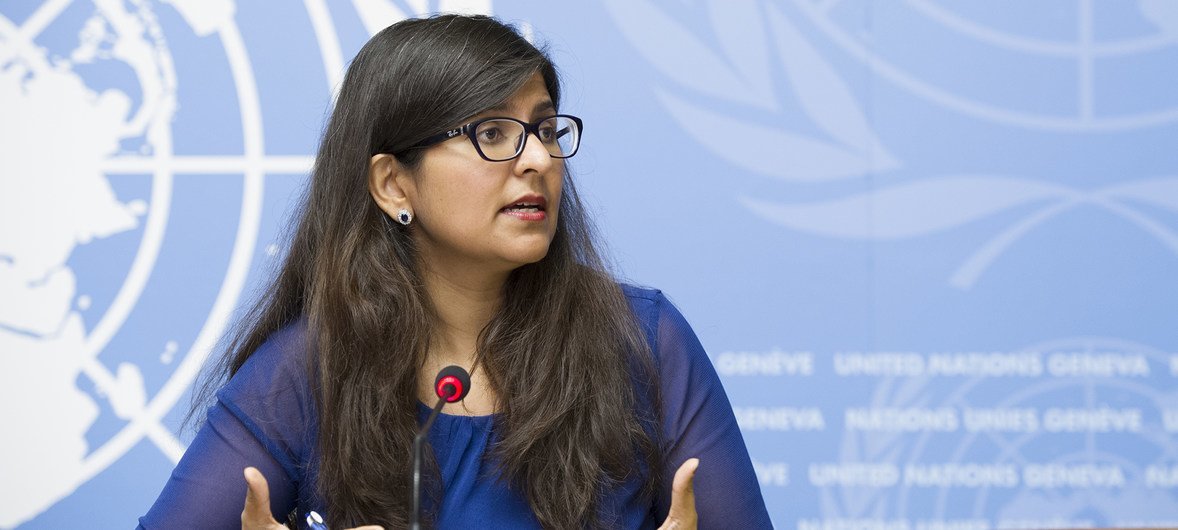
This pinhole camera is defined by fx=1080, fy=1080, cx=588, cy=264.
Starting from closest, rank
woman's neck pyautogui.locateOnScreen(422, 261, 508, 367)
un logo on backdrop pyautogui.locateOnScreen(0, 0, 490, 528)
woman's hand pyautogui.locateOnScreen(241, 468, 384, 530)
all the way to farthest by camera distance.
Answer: woman's hand pyautogui.locateOnScreen(241, 468, 384, 530) < woman's neck pyautogui.locateOnScreen(422, 261, 508, 367) < un logo on backdrop pyautogui.locateOnScreen(0, 0, 490, 528)

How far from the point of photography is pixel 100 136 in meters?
2.70

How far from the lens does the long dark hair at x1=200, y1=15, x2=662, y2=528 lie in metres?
1.47

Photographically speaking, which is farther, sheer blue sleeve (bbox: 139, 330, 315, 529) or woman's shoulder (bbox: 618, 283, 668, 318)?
woman's shoulder (bbox: 618, 283, 668, 318)

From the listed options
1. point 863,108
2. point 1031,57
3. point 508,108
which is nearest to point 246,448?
point 508,108

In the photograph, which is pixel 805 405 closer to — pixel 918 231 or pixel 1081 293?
pixel 918 231

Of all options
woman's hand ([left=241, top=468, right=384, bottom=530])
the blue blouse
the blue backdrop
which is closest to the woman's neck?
the blue blouse

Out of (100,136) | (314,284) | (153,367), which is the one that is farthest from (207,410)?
(100,136)

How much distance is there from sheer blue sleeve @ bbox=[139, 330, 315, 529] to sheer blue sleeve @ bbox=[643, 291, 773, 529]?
1.69ft

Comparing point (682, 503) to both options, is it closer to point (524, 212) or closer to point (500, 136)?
point (524, 212)

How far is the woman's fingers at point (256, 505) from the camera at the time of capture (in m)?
1.31

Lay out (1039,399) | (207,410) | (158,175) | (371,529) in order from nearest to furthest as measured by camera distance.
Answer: (371,529), (207,410), (1039,399), (158,175)

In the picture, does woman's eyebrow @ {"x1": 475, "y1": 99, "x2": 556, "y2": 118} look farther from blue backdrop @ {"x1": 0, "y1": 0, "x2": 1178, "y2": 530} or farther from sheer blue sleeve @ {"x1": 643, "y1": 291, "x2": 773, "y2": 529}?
blue backdrop @ {"x1": 0, "y1": 0, "x2": 1178, "y2": 530}

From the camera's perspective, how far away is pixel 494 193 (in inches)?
58.1

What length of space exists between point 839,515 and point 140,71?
203 cm
